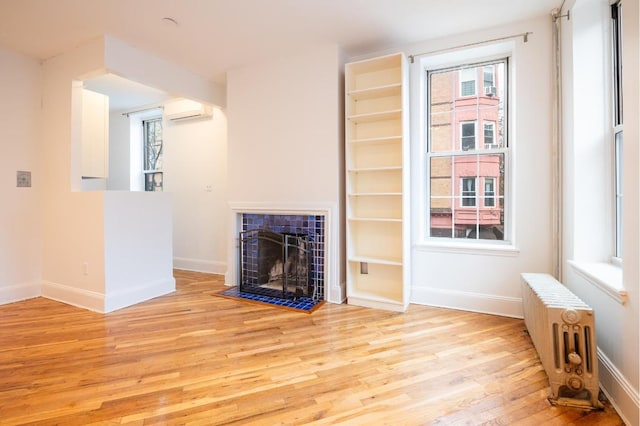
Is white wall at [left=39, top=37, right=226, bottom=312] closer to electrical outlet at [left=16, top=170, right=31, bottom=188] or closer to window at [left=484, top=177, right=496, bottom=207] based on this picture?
electrical outlet at [left=16, top=170, right=31, bottom=188]

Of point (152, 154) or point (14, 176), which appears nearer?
point (14, 176)

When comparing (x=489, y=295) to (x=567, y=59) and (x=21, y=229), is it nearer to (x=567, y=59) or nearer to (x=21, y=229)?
(x=567, y=59)

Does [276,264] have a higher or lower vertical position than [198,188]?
lower

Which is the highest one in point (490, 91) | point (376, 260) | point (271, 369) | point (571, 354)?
point (490, 91)

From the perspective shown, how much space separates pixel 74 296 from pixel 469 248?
4031 millimetres

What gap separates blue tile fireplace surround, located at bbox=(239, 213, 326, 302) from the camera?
11.4 ft

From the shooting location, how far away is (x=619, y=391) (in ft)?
5.44

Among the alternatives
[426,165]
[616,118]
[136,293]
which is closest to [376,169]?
[426,165]

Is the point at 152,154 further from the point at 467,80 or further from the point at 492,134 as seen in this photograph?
the point at 492,134

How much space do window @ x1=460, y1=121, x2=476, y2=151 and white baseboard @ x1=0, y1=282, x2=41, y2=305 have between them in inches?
193

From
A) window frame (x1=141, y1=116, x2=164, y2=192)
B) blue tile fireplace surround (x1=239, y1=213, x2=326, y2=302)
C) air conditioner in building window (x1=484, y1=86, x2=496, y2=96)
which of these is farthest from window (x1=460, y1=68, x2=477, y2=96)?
window frame (x1=141, y1=116, x2=164, y2=192)

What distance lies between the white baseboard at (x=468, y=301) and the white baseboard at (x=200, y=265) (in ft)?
8.81

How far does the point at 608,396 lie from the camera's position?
177 centimetres

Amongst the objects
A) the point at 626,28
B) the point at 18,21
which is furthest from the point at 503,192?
the point at 18,21
